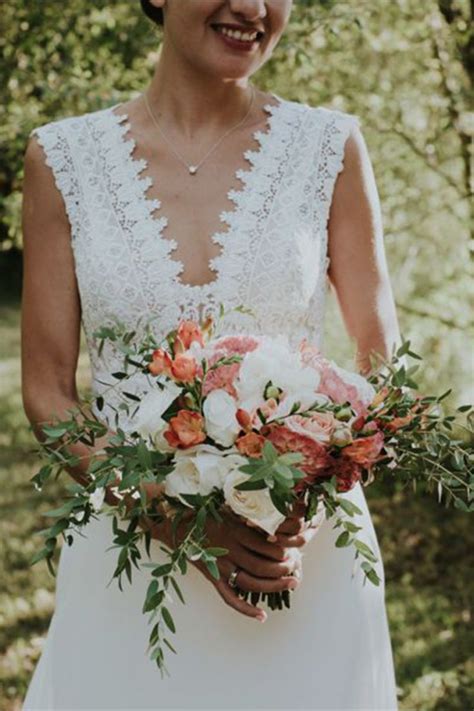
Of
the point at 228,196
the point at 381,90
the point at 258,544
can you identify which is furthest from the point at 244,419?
the point at 381,90

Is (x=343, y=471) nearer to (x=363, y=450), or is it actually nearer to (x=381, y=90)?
(x=363, y=450)

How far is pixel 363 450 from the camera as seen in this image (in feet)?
6.84

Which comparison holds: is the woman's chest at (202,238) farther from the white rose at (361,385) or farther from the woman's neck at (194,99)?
the white rose at (361,385)

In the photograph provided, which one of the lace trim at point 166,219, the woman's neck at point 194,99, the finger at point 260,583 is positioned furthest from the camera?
the woman's neck at point 194,99

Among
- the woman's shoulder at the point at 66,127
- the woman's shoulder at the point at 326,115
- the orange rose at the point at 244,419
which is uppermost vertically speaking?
the woman's shoulder at the point at 326,115

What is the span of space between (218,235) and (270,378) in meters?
0.76

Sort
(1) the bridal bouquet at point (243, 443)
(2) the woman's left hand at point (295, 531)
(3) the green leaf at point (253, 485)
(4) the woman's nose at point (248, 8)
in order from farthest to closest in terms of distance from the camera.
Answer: (4) the woman's nose at point (248, 8) → (2) the woman's left hand at point (295, 531) → (1) the bridal bouquet at point (243, 443) → (3) the green leaf at point (253, 485)

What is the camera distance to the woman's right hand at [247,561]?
2.33m

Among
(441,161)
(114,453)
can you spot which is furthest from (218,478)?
(441,161)

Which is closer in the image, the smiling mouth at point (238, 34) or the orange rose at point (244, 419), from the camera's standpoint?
the orange rose at point (244, 419)

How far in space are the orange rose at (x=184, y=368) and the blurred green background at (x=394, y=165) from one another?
2.47 metres

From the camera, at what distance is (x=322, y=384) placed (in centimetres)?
215

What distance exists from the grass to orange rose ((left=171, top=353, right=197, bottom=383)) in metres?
2.42

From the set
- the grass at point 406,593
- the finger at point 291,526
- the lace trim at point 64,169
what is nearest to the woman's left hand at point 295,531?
the finger at point 291,526
